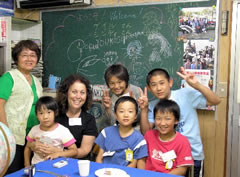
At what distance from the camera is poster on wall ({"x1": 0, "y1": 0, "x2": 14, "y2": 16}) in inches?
147

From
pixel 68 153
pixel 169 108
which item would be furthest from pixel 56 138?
pixel 169 108

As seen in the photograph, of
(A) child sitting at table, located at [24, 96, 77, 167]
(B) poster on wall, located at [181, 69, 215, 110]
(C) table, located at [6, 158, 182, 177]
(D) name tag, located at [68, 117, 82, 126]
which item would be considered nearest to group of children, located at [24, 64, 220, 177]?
(A) child sitting at table, located at [24, 96, 77, 167]

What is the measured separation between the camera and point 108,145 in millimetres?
2105

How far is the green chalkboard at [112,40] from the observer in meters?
3.07

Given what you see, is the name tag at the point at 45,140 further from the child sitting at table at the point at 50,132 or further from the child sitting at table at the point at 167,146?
the child sitting at table at the point at 167,146

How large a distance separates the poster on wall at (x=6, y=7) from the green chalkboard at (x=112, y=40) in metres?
0.47

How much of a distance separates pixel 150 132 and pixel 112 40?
1600 mm

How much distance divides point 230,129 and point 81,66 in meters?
1.97

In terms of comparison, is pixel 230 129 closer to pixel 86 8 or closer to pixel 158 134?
pixel 158 134

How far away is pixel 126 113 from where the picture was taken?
2.09 meters

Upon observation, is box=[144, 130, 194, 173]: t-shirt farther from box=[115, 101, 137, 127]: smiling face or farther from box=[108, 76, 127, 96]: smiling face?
box=[108, 76, 127, 96]: smiling face

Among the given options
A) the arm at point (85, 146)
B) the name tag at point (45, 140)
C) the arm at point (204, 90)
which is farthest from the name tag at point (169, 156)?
the name tag at point (45, 140)

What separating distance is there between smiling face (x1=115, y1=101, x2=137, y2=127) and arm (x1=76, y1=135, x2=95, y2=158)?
0.41 m

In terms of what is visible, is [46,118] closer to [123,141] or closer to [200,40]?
[123,141]
